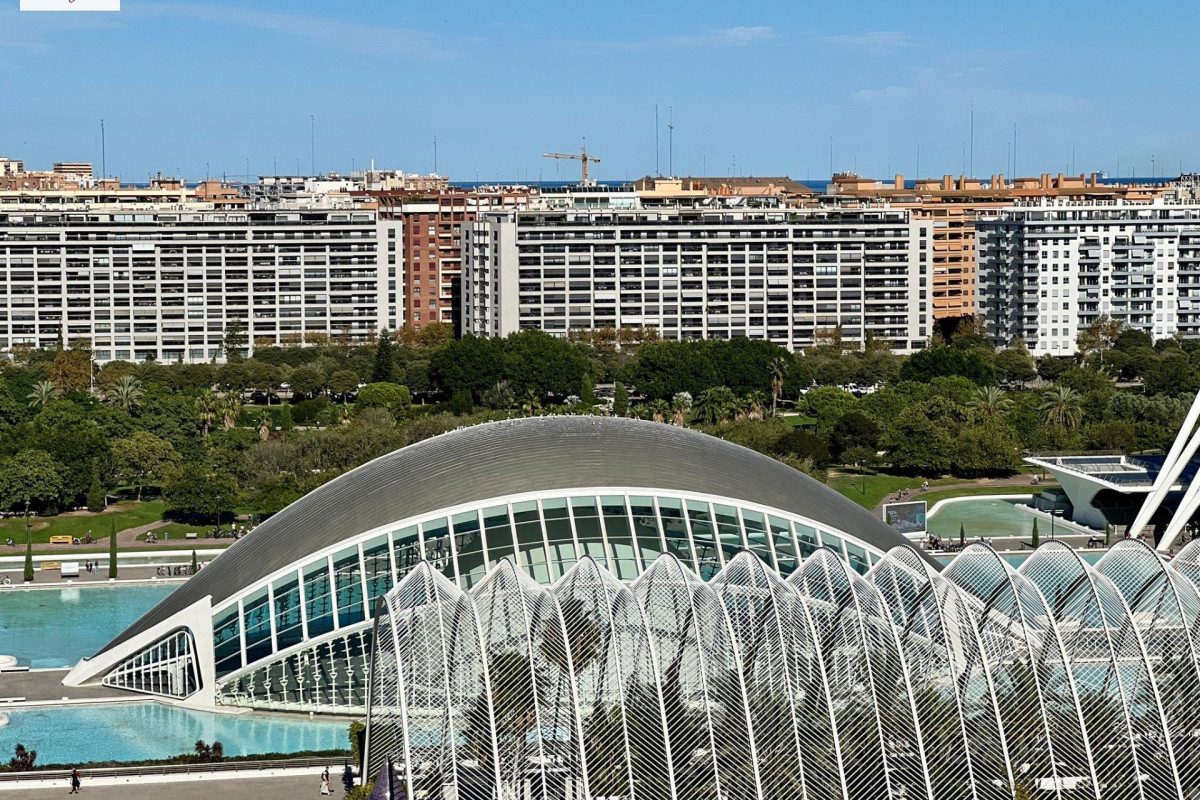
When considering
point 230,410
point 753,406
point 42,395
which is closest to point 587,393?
point 753,406

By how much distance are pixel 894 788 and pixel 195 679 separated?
63.6 feet

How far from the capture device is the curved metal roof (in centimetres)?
4588

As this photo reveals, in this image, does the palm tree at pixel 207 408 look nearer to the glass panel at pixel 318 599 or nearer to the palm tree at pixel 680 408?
the palm tree at pixel 680 408

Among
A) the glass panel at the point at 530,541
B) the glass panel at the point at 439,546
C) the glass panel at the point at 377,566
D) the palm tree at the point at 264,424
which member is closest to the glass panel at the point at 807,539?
the glass panel at the point at 530,541

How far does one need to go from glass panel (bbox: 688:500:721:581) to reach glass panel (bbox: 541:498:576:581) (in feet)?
9.89

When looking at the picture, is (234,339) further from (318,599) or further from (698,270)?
(318,599)

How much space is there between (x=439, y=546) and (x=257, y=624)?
4.72m

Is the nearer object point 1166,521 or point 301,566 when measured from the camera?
point 301,566

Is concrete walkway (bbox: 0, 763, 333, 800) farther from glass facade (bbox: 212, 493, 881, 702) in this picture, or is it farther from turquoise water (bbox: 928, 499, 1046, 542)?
turquoise water (bbox: 928, 499, 1046, 542)

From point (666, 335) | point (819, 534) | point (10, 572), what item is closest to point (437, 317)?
point (666, 335)

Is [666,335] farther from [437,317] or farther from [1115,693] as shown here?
[1115,693]

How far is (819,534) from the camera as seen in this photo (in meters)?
46.3

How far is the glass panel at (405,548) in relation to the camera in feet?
145

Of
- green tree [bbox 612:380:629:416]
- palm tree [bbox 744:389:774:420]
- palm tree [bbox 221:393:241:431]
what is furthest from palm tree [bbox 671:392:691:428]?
palm tree [bbox 221:393:241:431]
